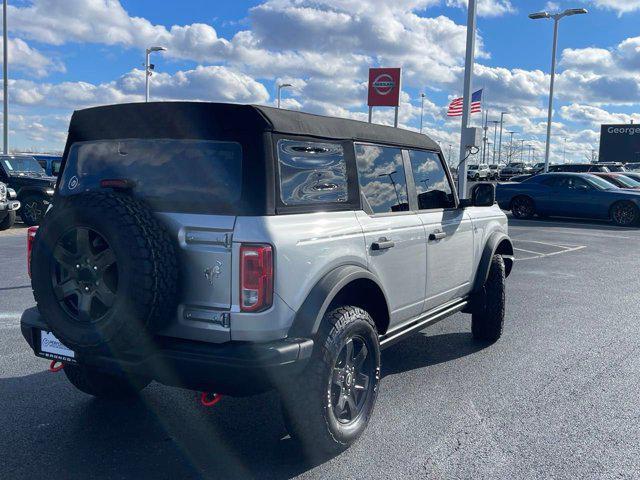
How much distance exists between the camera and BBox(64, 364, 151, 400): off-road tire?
4.16m

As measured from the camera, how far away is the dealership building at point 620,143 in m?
57.5

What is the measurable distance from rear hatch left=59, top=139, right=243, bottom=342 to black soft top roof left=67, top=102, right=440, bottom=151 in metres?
0.06

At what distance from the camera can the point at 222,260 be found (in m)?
3.12

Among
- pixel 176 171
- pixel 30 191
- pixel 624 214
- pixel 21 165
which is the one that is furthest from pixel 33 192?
pixel 624 214

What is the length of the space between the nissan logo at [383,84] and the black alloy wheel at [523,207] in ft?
16.8

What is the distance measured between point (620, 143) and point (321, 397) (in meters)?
62.5

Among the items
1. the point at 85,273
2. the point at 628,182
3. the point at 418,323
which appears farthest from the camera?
the point at 628,182

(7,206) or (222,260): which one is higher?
(222,260)

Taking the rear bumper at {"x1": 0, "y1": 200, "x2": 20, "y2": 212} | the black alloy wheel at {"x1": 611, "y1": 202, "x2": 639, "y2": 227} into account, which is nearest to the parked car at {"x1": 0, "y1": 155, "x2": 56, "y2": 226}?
the rear bumper at {"x1": 0, "y1": 200, "x2": 20, "y2": 212}

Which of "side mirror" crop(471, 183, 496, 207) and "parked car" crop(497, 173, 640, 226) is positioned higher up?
"side mirror" crop(471, 183, 496, 207)

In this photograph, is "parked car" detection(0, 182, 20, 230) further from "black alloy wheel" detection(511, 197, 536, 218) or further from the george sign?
"black alloy wheel" detection(511, 197, 536, 218)

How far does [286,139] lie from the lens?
342cm

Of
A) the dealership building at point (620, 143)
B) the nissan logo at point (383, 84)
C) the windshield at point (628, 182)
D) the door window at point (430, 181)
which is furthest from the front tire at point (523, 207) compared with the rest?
the dealership building at point (620, 143)

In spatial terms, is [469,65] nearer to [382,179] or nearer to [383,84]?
[383,84]
